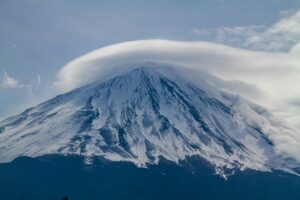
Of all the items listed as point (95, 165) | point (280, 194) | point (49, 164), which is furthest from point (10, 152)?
point (280, 194)

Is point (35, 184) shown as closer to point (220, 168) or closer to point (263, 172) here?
point (220, 168)

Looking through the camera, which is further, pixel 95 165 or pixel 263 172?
pixel 263 172

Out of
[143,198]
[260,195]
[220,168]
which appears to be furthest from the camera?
[220,168]

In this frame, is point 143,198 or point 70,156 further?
point 70,156

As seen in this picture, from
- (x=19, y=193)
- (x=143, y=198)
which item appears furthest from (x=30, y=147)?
(x=143, y=198)

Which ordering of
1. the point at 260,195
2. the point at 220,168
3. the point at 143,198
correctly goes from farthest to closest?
the point at 220,168 < the point at 260,195 < the point at 143,198

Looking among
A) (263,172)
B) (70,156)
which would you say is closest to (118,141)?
(70,156)

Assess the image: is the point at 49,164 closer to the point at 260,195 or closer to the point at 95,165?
the point at 95,165
